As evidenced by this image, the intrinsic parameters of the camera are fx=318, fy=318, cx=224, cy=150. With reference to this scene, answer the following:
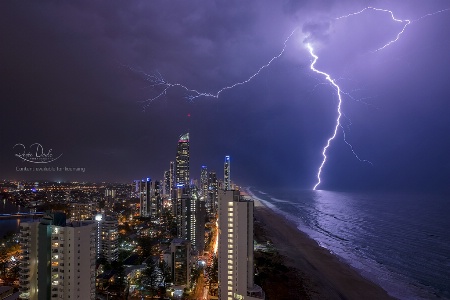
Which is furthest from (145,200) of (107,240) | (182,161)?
(182,161)

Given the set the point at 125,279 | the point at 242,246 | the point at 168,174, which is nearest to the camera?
the point at 242,246

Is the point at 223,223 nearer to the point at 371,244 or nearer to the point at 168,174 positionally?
the point at 371,244

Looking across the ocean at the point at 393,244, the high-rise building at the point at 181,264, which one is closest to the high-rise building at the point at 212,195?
the ocean at the point at 393,244

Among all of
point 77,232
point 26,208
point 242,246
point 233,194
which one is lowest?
point 26,208

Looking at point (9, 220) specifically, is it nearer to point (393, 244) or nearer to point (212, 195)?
point (212, 195)

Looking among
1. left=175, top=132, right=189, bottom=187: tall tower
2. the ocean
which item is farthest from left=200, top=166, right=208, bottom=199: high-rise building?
the ocean

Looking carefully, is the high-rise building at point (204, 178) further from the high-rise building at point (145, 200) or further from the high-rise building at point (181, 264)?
the high-rise building at point (181, 264)

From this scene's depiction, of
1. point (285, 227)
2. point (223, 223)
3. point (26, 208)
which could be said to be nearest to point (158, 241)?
point (285, 227)
